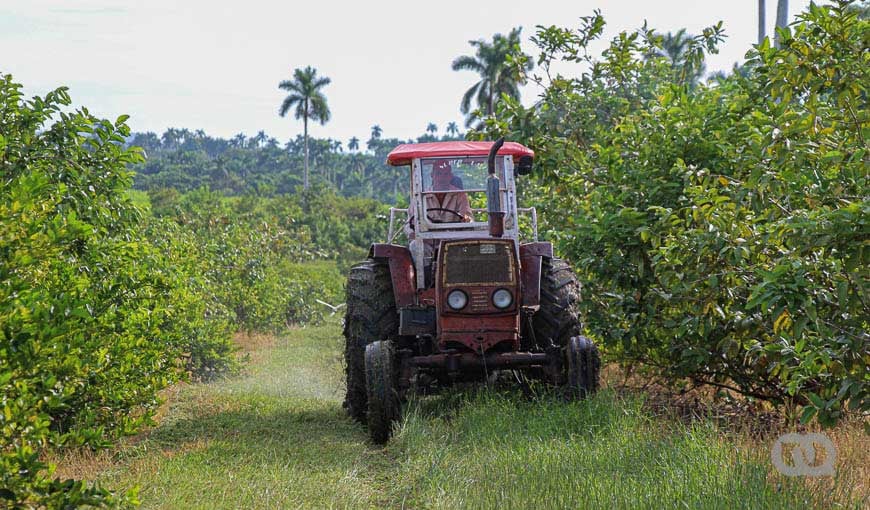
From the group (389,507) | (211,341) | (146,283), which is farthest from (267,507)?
(211,341)

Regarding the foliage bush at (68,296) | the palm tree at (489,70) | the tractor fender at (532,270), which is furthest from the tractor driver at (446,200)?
the palm tree at (489,70)

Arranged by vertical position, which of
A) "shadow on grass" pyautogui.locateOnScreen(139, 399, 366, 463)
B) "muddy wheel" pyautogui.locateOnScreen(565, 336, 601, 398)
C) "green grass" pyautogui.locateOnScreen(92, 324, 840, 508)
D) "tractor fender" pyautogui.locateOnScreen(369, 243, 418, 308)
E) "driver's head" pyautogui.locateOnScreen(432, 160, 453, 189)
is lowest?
"shadow on grass" pyautogui.locateOnScreen(139, 399, 366, 463)

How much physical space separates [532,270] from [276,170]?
103 meters

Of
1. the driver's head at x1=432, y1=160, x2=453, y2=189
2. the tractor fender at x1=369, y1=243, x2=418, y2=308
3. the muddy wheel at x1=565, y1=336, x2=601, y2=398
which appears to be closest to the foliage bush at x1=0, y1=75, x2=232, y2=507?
the tractor fender at x1=369, y1=243, x2=418, y2=308

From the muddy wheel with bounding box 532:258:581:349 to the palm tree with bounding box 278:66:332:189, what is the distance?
179ft

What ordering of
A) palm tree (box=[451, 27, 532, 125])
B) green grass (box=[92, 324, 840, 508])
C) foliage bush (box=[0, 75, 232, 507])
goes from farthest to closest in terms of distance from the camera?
1. palm tree (box=[451, 27, 532, 125])
2. green grass (box=[92, 324, 840, 508])
3. foliage bush (box=[0, 75, 232, 507])

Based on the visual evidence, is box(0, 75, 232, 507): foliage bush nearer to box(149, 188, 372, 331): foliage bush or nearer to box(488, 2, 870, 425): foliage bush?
box(488, 2, 870, 425): foliage bush

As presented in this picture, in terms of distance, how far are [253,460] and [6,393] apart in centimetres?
235

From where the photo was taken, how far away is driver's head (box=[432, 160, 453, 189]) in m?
9.84

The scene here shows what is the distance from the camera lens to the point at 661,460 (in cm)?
648

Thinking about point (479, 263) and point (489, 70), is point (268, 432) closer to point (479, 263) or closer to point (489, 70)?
point (479, 263)

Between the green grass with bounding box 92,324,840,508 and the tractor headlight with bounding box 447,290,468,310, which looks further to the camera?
the tractor headlight with bounding box 447,290,468,310

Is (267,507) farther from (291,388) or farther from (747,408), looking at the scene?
(291,388)

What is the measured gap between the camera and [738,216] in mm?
7801
